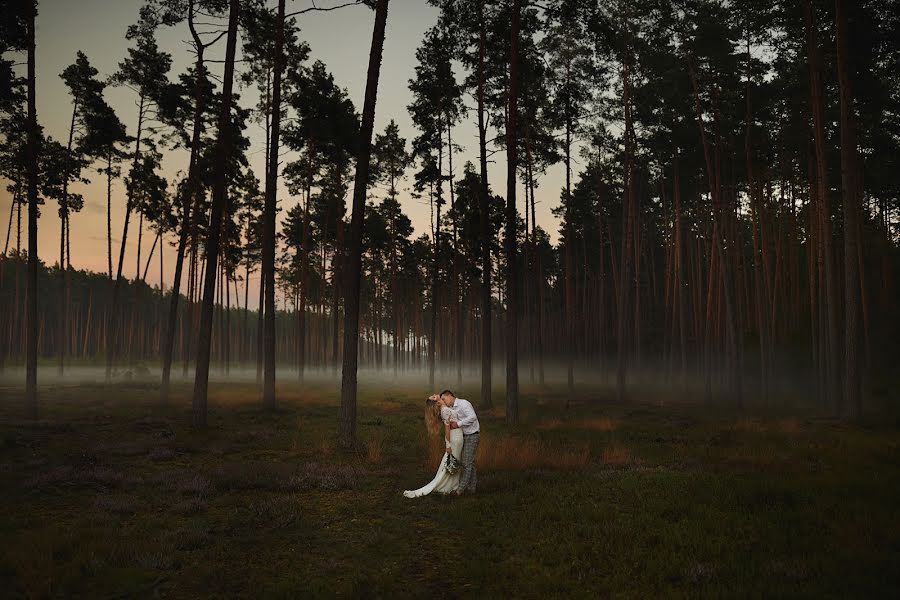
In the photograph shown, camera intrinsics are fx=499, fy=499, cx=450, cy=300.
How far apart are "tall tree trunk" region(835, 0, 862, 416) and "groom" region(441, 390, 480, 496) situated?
14.5 metres

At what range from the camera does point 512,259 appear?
59.7ft

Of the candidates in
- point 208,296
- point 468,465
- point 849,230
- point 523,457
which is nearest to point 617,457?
point 523,457

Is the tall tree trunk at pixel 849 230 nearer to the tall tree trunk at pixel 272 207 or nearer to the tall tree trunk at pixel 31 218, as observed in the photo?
the tall tree trunk at pixel 272 207

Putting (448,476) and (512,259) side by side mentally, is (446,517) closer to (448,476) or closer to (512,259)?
(448,476)

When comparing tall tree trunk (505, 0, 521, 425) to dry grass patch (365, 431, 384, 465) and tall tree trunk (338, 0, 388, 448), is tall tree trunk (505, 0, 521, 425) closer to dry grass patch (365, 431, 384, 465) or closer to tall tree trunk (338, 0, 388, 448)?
dry grass patch (365, 431, 384, 465)

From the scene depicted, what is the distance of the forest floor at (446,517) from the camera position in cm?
552

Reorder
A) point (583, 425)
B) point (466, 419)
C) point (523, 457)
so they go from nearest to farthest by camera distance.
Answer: point (466, 419), point (523, 457), point (583, 425)

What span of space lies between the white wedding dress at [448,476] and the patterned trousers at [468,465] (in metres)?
0.10

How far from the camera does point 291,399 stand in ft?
83.1

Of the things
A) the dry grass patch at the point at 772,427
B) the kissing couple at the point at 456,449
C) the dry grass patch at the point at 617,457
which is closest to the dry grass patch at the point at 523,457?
the dry grass patch at the point at 617,457

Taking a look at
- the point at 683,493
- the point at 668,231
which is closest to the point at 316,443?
the point at 683,493

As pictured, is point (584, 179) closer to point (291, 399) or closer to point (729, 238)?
point (729, 238)

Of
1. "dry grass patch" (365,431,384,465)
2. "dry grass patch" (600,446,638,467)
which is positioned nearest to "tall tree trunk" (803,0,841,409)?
"dry grass patch" (600,446,638,467)

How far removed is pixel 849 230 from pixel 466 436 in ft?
52.4
